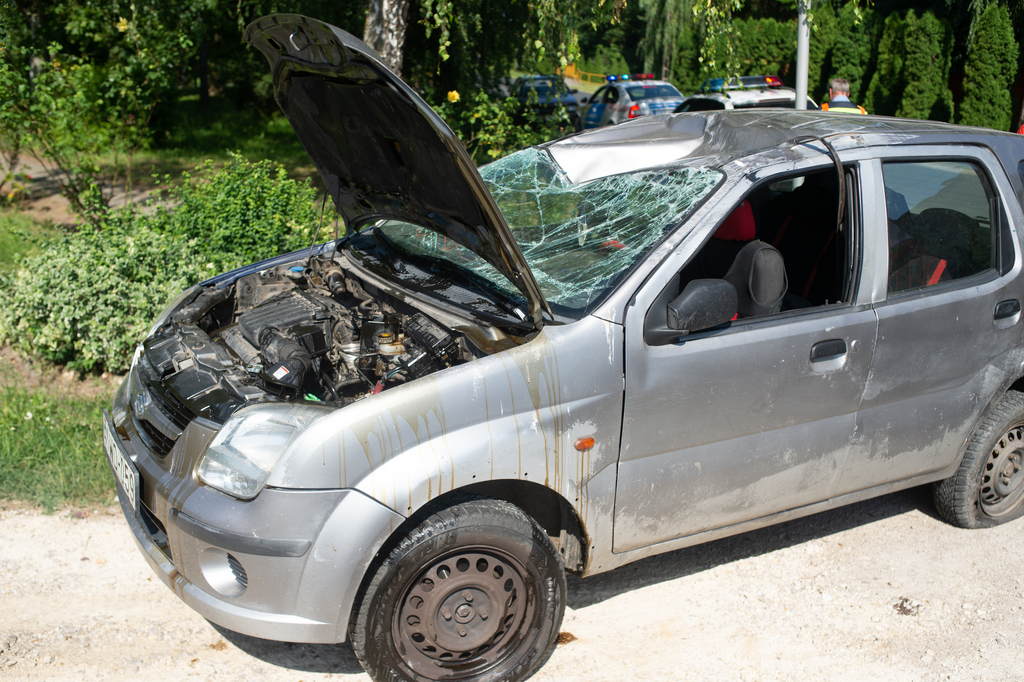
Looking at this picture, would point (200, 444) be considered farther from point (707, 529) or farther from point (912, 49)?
point (912, 49)

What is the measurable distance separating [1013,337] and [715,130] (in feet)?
5.27

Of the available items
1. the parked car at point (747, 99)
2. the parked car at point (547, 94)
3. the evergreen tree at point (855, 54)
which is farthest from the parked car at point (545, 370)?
the evergreen tree at point (855, 54)

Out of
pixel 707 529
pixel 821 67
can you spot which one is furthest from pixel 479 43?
pixel 821 67

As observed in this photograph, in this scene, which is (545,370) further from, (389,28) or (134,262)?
(389,28)

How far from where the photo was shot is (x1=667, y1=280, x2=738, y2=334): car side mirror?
9.07 feet

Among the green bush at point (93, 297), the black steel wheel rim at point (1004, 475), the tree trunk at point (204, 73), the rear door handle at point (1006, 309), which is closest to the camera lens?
the rear door handle at point (1006, 309)

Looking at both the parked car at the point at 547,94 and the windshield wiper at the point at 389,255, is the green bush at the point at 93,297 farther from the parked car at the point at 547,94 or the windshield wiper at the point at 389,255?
the parked car at the point at 547,94

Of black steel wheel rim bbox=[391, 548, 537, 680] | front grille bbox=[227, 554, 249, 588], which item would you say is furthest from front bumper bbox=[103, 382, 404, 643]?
black steel wheel rim bbox=[391, 548, 537, 680]

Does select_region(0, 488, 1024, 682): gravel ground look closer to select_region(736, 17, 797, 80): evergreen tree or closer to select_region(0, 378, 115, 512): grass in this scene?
select_region(0, 378, 115, 512): grass

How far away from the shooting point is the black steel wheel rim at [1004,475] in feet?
12.7

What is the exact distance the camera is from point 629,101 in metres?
17.8

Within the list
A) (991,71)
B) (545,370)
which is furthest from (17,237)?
(991,71)

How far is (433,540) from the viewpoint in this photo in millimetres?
2590

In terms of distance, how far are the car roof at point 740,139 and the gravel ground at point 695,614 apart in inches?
70.9
